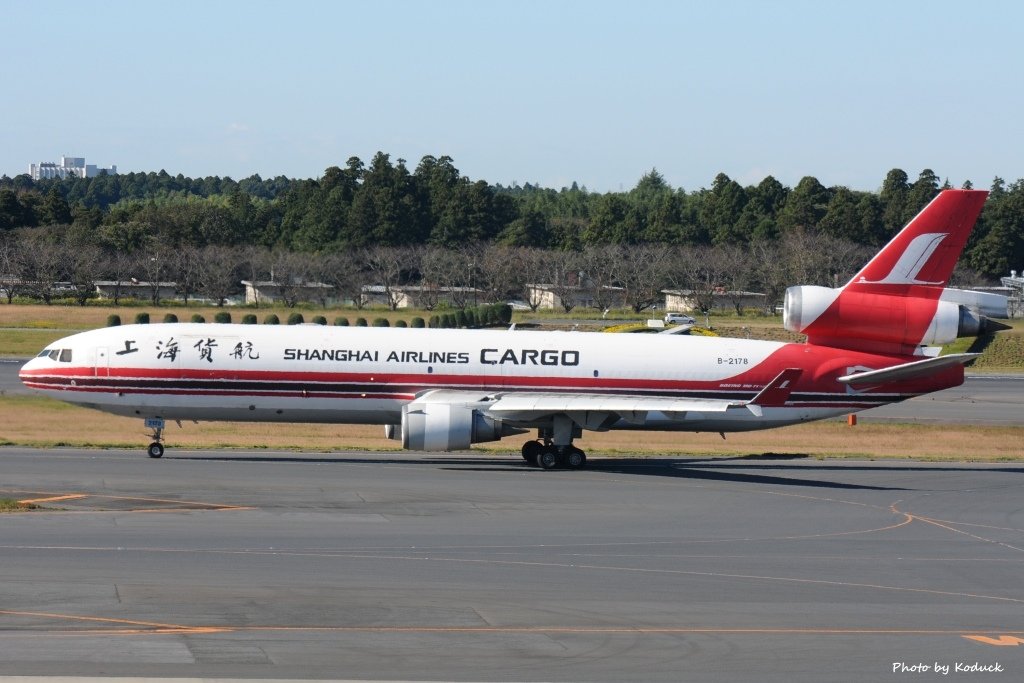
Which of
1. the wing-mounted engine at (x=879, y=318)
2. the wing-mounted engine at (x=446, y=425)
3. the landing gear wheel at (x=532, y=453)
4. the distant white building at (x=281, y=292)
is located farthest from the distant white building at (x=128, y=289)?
the wing-mounted engine at (x=879, y=318)

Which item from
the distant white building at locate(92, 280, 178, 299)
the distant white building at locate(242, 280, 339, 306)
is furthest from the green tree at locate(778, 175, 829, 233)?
the distant white building at locate(92, 280, 178, 299)

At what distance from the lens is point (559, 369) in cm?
4272

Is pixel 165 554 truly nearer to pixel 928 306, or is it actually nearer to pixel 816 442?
pixel 928 306

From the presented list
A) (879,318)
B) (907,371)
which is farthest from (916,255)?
(907,371)

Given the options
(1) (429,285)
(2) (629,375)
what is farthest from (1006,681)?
(1) (429,285)

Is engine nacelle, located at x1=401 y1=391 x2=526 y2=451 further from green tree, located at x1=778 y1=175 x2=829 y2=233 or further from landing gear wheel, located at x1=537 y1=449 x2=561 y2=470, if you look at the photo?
green tree, located at x1=778 y1=175 x2=829 y2=233

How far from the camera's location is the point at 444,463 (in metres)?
42.8

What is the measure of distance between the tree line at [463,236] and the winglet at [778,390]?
344ft

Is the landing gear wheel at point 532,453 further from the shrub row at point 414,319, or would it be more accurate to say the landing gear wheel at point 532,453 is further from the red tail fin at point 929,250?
the shrub row at point 414,319

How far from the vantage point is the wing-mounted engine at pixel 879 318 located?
43.0 metres

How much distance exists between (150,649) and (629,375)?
2623cm

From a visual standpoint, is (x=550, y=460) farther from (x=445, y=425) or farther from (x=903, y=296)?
(x=903, y=296)

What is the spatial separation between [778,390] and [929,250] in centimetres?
699

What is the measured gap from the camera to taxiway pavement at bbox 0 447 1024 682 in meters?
18.7
